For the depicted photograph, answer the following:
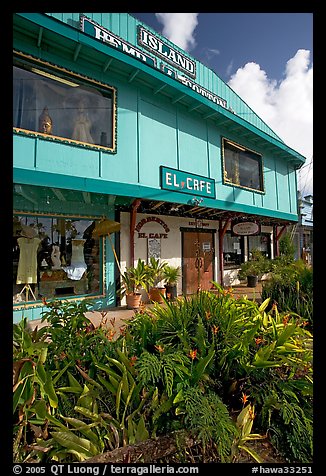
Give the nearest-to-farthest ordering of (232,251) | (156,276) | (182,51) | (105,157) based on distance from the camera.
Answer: (105,157)
(156,276)
(182,51)
(232,251)

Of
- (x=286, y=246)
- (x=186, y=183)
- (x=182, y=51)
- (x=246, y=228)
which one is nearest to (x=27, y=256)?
(x=186, y=183)

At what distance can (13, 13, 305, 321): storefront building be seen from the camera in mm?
5898

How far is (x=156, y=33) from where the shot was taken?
986cm

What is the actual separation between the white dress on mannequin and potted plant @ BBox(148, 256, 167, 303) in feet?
6.67

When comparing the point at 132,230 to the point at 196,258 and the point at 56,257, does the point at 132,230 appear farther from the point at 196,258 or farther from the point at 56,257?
the point at 196,258

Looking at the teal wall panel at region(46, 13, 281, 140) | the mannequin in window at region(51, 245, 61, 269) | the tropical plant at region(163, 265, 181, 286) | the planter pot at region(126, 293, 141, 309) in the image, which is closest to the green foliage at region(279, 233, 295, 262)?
the teal wall panel at region(46, 13, 281, 140)

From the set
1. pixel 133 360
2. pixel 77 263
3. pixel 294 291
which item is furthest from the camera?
pixel 77 263

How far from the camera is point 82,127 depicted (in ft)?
22.1

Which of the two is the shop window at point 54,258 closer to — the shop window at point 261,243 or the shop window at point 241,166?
the shop window at point 241,166

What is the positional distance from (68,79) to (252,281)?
33.7 feet

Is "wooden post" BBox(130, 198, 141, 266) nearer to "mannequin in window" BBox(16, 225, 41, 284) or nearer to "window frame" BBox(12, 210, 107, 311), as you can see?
"window frame" BBox(12, 210, 107, 311)
